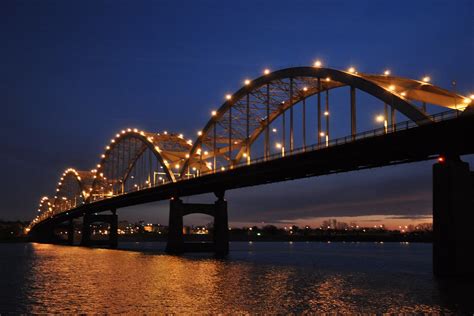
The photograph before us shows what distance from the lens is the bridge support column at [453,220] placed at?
42.2 metres

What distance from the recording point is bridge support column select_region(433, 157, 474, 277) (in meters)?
42.2

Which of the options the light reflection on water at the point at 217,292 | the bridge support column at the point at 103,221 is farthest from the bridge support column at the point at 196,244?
the bridge support column at the point at 103,221

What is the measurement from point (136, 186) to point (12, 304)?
8181cm

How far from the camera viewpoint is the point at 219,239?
87812mm

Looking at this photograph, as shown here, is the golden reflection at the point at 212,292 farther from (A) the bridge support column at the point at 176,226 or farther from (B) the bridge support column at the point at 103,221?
(B) the bridge support column at the point at 103,221

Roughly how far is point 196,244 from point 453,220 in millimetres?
52625

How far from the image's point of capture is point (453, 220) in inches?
1666

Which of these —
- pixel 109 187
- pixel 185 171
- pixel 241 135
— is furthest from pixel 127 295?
pixel 109 187

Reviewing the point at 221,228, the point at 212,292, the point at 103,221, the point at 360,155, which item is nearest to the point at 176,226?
the point at 221,228

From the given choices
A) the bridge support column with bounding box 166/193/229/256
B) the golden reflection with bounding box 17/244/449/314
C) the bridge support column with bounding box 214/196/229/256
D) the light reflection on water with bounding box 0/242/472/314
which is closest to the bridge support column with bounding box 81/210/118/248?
the bridge support column with bounding box 166/193/229/256

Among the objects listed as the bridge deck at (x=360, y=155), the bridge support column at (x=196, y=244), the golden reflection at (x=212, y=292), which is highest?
the bridge deck at (x=360, y=155)

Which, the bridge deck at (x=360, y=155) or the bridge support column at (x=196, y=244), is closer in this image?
the bridge deck at (x=360, y=155)

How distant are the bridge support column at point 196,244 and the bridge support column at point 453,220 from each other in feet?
151

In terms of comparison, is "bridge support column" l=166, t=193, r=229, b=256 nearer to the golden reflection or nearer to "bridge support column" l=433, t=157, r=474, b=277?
the golden reflection
